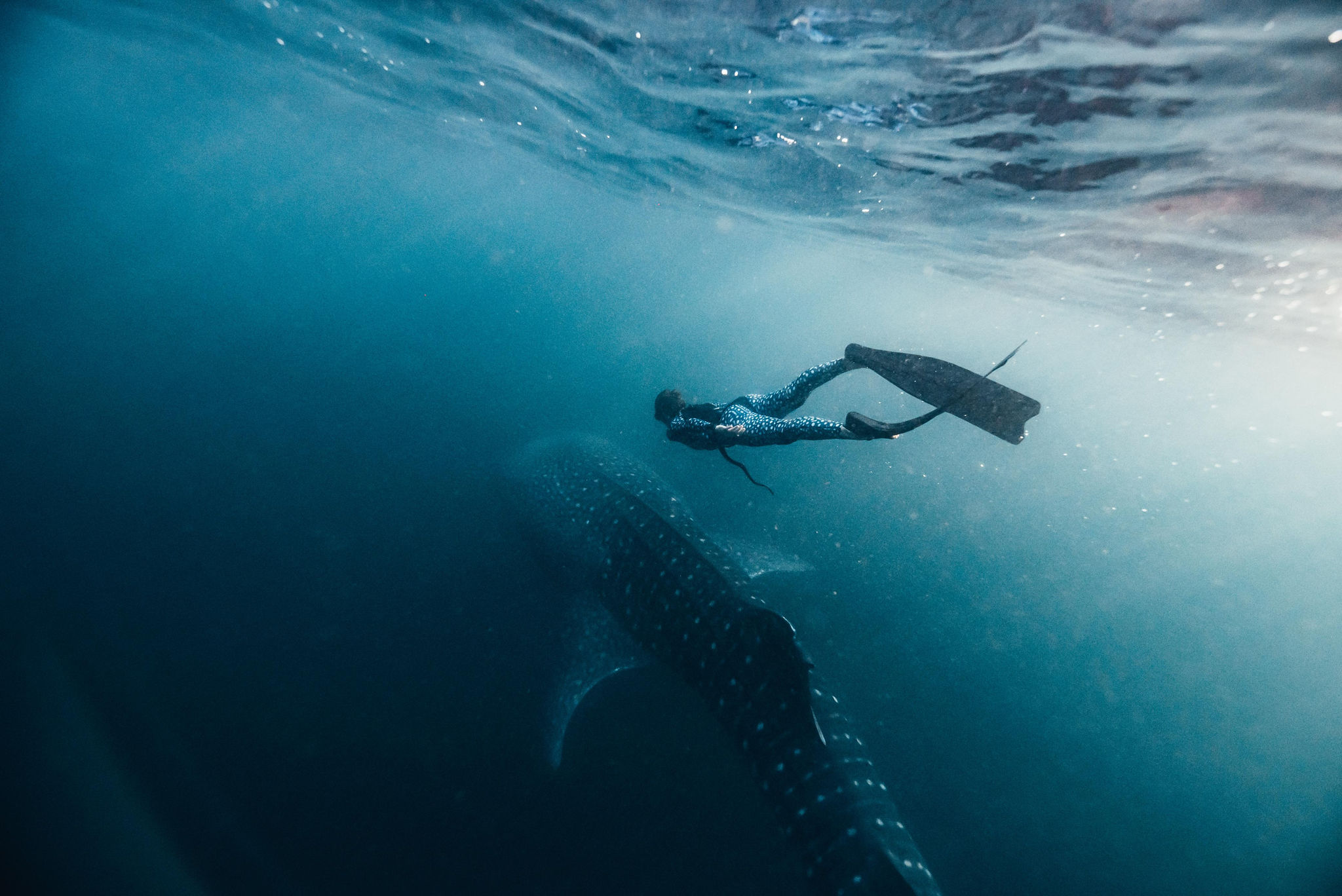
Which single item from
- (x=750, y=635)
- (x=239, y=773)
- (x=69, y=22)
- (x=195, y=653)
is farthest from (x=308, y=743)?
(x=69, y=22)

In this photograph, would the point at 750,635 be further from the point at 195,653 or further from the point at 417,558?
the point at 195,653

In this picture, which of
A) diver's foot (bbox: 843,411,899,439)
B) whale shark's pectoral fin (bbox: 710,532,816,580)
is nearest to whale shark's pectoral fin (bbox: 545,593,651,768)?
whale shark's pectoral fin (bbox: 710,532,816,580)

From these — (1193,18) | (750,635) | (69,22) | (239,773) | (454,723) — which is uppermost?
(1193,18)

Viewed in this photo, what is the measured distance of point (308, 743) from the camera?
5.55 m

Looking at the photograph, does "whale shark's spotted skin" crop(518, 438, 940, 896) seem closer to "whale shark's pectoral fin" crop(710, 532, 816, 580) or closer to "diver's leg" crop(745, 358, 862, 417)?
"whale shark's pectoral fin" crop(710, 532, 816, 580)

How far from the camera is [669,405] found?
6.66 metres

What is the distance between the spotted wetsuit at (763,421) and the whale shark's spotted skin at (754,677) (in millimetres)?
1349

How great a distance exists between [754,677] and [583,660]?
2486 millimetres

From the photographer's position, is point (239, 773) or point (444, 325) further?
point (444, 325)

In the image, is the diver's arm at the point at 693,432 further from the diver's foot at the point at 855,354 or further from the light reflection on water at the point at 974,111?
the light reflection on water at the point at 974,111

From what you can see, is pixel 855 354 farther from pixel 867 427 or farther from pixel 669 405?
pixel 669 405

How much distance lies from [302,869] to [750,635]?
4.85m

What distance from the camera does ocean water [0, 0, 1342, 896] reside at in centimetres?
510

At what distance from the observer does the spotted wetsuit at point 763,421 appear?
5066mm
